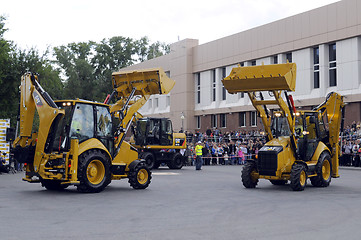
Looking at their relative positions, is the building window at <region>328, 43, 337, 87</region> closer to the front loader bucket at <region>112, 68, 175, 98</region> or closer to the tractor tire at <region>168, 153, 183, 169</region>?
the tractor tire at <region>168, 153, 183, 169</region>

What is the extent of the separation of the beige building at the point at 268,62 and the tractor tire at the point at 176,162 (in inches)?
521

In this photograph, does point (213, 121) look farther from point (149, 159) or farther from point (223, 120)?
point (149, 159)

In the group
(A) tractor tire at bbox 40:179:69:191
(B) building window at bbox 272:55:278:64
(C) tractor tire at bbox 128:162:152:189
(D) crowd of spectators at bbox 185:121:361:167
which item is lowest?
(A) tractor tire at bbox 40:179:69:191

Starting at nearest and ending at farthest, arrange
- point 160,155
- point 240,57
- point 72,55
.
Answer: point 160,155
point 240,57
point 72,55

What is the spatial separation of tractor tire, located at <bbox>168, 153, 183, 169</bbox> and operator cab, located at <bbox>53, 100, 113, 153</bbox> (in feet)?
49.3

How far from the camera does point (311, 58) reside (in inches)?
1763

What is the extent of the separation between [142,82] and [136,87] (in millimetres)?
310

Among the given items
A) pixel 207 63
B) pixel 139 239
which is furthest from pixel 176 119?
pixel 139 239

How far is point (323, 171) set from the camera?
19016 mm

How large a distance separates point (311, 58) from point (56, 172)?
33964mm

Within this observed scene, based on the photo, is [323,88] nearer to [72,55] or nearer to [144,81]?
[144,81]

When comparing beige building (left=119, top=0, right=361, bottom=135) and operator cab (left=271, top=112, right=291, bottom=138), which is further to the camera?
beige building (left=119, top=0, right=361, bottom=135)

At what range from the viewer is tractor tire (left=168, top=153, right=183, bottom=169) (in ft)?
104

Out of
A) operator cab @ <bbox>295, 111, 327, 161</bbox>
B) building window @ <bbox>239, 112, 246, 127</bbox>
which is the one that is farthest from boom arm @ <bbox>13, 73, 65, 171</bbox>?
building window @ <bbox>239, 112, 246, 127</bbox>
